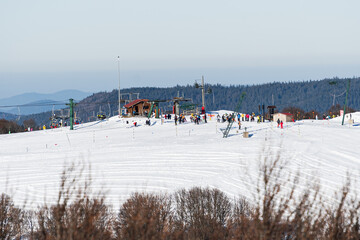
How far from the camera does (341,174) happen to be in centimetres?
4838

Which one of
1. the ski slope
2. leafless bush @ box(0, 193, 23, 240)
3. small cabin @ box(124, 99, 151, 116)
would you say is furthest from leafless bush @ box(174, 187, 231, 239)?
small cabin @ box(124, 99, 151, 116)

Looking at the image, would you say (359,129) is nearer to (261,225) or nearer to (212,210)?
(212,210)

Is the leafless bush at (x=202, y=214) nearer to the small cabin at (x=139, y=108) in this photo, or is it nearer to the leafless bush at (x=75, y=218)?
the leafless bush at (x=75, y=218)

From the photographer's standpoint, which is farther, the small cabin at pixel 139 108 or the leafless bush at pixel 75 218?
the small cabin at pixel 139 108

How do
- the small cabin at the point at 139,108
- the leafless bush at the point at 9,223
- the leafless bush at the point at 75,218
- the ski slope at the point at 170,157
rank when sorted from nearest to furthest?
the leafless bush at the point at 75,218, the leafless bush at the point at 9,223, the ski slope at the point at 170,157, the small cabin at the point at 139,108

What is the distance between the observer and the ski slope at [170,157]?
44913mm

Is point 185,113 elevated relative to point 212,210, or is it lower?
elevated

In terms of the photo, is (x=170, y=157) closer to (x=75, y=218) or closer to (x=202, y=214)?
(x=202, y=214)

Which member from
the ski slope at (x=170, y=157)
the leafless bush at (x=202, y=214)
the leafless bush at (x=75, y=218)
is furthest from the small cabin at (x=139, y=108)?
the leafless bush at (x=75, y=218)

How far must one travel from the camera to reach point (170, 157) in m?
54.9

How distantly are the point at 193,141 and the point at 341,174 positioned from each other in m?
19.7

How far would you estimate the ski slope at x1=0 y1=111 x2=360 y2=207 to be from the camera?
44913mm

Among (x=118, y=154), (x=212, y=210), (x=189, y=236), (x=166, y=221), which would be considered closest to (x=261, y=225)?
(x=189, y=236)

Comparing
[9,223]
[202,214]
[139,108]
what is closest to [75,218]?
[9,223]
